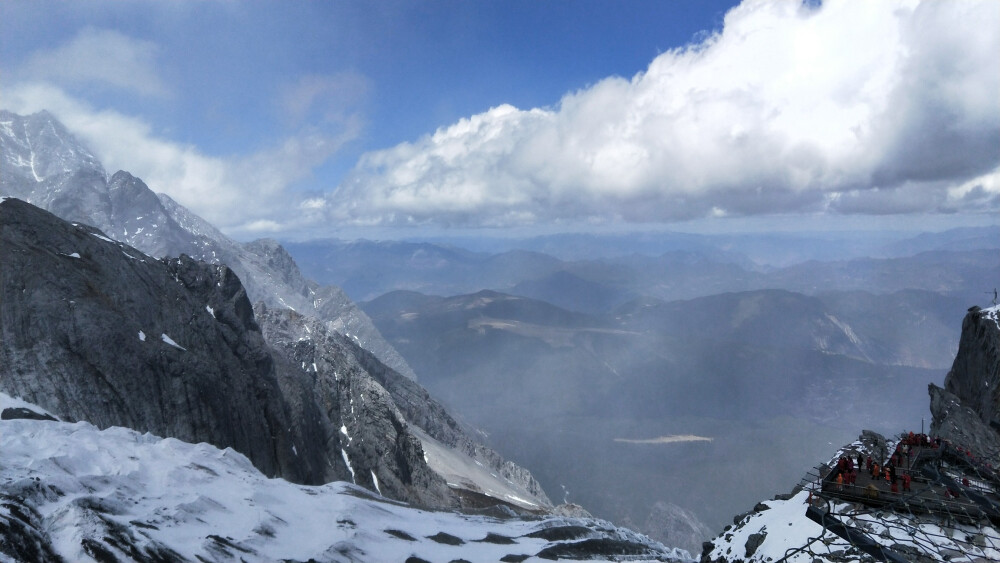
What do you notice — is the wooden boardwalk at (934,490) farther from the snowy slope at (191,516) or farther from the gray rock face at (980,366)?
the gray rock face at (980,366)

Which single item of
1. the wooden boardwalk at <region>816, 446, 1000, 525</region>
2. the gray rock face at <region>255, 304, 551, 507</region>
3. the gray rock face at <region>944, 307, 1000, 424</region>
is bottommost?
the gray rock face at <region>255, 304, 551, 507</region>

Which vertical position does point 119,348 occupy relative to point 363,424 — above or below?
above

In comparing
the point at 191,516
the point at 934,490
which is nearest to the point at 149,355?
the point at 191,516

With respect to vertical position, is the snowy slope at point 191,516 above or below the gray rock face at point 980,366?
below

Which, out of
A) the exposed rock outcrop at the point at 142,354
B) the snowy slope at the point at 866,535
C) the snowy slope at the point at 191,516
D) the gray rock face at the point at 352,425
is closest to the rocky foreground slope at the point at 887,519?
the snowy slope at the point at 866,535

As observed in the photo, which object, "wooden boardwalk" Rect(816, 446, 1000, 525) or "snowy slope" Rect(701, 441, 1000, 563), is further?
"wooden boardwalk" Rect(816, 446, 1000, 525)

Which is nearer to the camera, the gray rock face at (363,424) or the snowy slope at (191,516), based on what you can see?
the snowy slope at (191,516)

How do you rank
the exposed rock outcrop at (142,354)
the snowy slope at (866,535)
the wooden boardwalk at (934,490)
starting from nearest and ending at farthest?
1. the snowy slope at (866,535)
2. the wooden boardwalk at (934,490)
3. the exposed rock outcrop at (142,354)

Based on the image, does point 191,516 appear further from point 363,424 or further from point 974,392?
point 974,392

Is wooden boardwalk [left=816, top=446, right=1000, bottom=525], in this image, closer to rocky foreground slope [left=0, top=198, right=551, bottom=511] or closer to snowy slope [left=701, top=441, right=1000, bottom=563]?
snowy slope [left=701, top=441, right=1000, bottom=563]

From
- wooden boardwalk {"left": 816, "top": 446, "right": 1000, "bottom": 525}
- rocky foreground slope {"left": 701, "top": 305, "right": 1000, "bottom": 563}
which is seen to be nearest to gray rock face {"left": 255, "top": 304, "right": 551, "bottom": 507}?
rocky foreground slope {"left": 701, "top": 305, "right": 1000, "bottom": 563}
